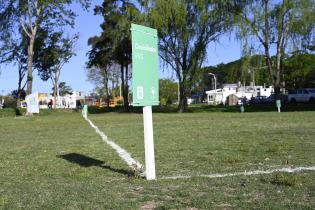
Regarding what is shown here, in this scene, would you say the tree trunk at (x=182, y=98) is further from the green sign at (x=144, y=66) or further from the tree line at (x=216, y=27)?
the green sign at (x=144, y=66)

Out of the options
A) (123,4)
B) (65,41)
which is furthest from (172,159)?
(65,41)

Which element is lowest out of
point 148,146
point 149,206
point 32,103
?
point 149,206

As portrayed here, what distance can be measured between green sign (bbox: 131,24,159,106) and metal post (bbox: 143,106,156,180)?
0.71ft

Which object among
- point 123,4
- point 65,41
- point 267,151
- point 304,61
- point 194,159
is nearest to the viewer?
point 194,159

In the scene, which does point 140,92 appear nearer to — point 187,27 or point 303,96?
point 187,27

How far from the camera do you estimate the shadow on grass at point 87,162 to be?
881 cm

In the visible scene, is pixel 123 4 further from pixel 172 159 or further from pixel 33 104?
pixel 172 159

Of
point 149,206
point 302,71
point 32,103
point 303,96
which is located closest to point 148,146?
point 149,206

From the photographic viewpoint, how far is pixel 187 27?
4588cm

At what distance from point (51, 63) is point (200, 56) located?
2939 centimetres

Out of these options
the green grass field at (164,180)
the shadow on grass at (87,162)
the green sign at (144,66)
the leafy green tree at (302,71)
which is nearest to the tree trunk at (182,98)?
the green grass field at (164,180)

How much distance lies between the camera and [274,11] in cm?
4444

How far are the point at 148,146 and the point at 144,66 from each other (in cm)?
126

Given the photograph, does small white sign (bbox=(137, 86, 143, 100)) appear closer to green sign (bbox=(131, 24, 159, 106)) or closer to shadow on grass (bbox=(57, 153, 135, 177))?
green sign (bbox=(131, 24, 159, 106))
